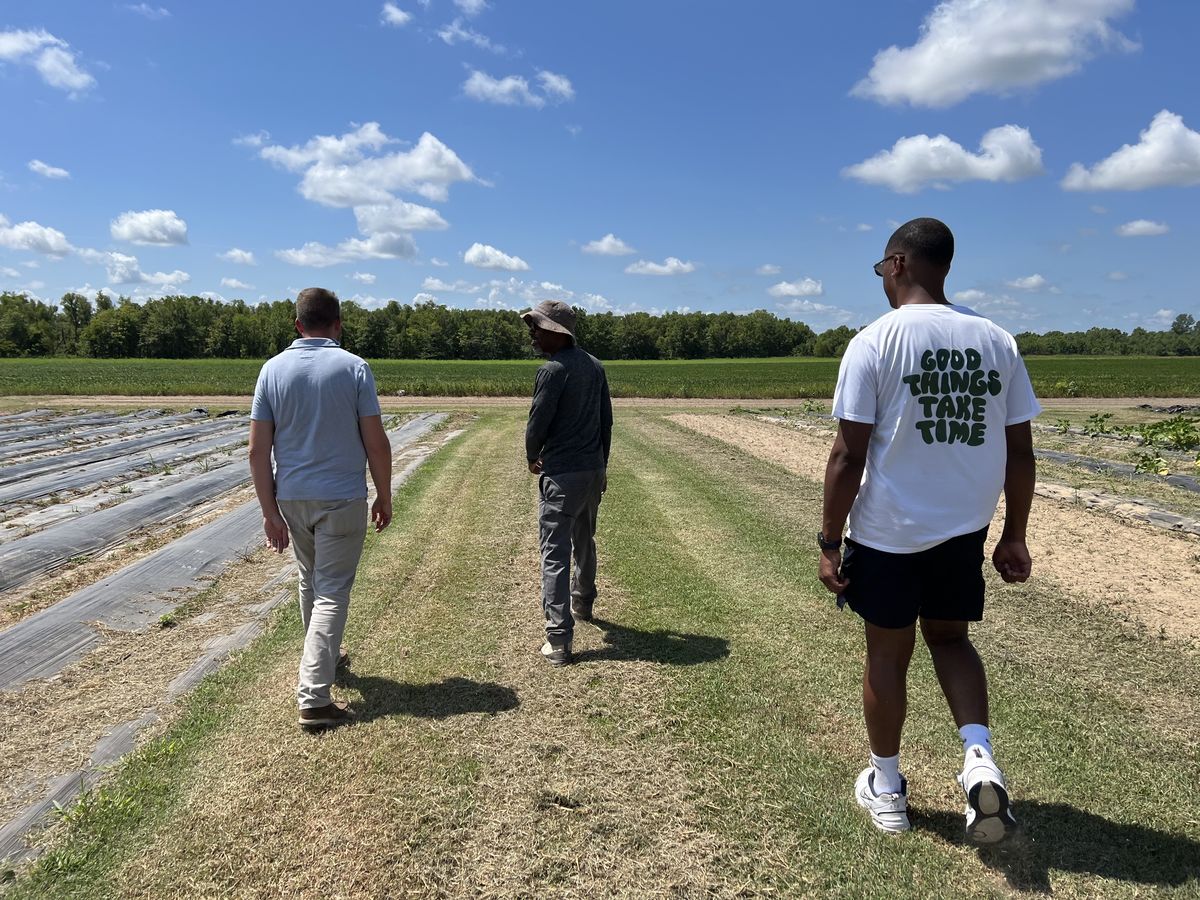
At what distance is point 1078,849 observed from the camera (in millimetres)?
2422

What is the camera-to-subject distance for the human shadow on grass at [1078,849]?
7.59 ft

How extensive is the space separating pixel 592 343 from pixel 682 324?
15.8 metres

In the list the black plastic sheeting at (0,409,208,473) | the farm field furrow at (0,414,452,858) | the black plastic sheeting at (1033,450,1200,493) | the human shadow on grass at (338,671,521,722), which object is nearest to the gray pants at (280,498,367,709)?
the human shadow on grass at (338,671,521,722)

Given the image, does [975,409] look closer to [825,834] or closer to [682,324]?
[825,834]

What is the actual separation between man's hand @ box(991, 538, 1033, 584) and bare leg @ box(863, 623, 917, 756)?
48 cm

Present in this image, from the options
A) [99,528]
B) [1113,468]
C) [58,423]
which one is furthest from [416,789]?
[58,423]

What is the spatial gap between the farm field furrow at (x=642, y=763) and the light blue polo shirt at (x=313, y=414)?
45.3 inches

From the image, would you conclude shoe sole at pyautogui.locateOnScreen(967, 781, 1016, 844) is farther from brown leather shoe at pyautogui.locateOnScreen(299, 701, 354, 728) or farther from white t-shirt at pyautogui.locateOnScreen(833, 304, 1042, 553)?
brown leather shoe at pyautogui.locateOnScreen(299, 701, 354, 728)

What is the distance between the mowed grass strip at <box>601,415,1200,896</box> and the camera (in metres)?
2.37

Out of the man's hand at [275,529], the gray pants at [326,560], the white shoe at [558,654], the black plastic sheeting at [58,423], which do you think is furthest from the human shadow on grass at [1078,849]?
the black plastic sheeting at [58,423]

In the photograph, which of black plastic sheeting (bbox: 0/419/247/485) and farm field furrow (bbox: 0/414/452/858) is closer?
farm field furrow (bbox: 0/414/452/858)

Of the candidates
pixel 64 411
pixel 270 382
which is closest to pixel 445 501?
pixel 270 382

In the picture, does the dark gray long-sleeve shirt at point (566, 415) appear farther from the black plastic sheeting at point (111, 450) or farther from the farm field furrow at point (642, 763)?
the black plastic sheeting at point (111, 450)

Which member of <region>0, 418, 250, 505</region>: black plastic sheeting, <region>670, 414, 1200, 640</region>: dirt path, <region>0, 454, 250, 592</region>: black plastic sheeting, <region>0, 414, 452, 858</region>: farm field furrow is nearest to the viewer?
<region>0, 414, 452, 858</region>: farm field furrow
